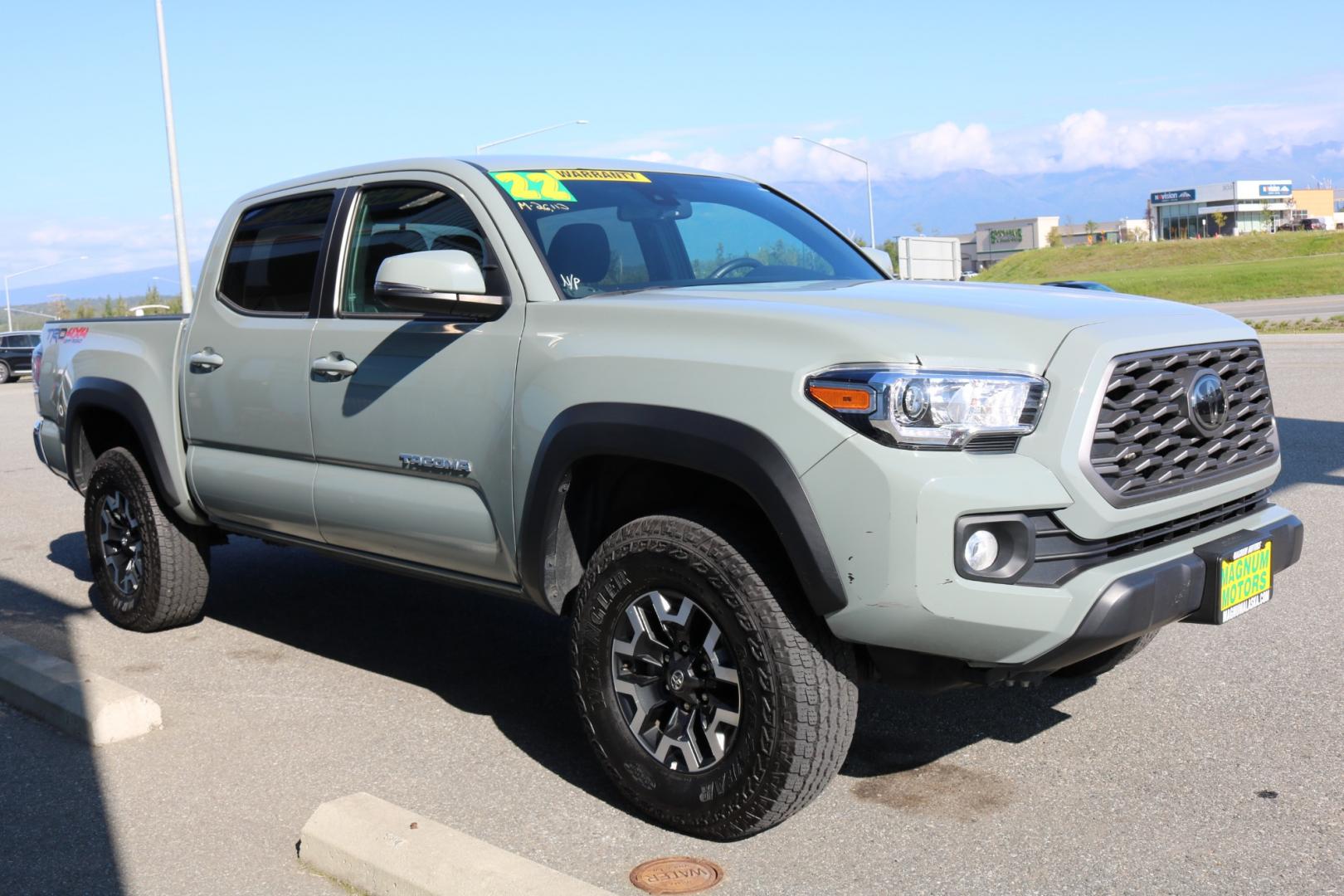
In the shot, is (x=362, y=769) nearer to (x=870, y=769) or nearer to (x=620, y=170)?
(x=870, y=769)

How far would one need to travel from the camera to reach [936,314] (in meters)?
3.60

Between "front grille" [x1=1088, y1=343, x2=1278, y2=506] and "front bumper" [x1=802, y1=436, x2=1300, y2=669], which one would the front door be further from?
"front grille" [x1=1088, y1=343, x2=1278, y2=506]

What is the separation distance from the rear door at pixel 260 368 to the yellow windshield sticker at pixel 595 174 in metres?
0.94

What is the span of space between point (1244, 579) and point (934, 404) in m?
1.15

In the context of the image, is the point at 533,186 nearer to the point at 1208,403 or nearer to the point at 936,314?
the point at 936,314

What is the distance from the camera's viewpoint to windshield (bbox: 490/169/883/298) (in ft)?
14.8

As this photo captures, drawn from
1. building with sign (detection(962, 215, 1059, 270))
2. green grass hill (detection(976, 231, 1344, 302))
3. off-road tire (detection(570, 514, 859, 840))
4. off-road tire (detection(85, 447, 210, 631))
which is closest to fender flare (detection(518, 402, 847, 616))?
off-road tire (detection(570, 514, 859, 840))

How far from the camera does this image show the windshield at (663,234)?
4496mm

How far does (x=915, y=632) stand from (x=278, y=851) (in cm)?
190

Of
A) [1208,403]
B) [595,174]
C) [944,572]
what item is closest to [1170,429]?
[1208,403]

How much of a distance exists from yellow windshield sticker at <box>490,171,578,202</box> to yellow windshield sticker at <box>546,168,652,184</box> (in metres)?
0.05

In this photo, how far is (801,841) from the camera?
3.72 meters

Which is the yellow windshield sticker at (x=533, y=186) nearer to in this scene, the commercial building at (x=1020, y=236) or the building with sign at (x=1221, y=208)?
the commercial building at (x=1020, y=236)

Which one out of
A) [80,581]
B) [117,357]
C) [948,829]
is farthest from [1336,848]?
[80,581]
